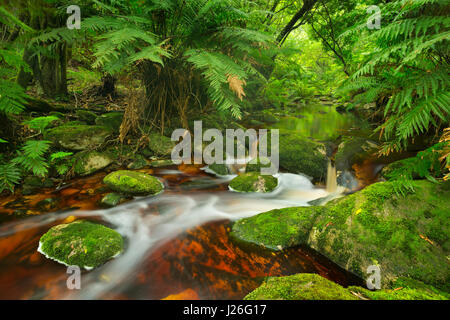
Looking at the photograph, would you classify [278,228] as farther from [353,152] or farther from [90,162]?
[90,162]

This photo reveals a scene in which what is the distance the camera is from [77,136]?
11.6ft

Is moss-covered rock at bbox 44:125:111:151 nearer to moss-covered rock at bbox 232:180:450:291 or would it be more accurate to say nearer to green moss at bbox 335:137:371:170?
moss-covered rock at bbox 232:180:450:291

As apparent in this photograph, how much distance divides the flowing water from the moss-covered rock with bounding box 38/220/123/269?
0.06m

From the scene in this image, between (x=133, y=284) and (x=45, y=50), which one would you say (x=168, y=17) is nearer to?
(x=45, y=50)

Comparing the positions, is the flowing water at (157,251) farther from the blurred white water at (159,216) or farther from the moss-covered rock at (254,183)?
the moss-covered rock at (254,183)

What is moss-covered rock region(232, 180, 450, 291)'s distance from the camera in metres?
1.60

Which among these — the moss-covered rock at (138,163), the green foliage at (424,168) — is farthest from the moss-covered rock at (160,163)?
the green foliage at (424,168)

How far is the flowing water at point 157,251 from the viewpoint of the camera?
5.45 feet

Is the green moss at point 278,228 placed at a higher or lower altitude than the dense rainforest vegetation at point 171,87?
lower

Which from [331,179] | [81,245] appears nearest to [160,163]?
[81,245]

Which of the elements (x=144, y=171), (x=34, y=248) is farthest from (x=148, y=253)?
(x=144, y=171)

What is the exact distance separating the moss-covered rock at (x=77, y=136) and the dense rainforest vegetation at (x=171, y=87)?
0.06ft
